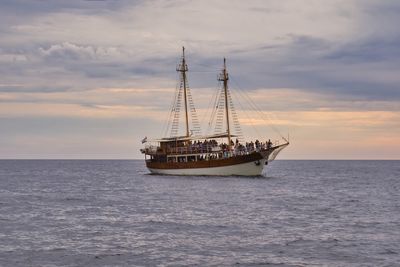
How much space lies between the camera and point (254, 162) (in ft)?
299

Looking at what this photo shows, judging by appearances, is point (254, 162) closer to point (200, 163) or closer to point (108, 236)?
point (200, 163)

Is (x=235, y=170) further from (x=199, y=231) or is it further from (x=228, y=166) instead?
(x=199, y=231)

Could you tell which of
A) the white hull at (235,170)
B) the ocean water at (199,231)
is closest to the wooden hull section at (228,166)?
the white hull at (235,170)

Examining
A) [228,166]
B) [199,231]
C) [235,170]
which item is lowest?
[199,231]

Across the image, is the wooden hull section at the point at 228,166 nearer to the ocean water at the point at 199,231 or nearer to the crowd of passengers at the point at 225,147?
the crowd of passengers at the point at 225,147

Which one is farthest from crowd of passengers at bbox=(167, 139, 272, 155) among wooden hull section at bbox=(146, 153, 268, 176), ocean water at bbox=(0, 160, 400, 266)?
ocean water at bbox=(0, 160, 400, 266)

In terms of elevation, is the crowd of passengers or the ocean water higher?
the crowd of passengers

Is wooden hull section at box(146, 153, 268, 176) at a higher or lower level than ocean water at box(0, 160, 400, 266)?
higher

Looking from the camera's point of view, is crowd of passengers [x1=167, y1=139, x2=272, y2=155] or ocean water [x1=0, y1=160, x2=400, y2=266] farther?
crowd of passengers [x1=167, y1=139, x2=272, y2=155]

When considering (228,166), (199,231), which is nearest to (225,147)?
(228,166)

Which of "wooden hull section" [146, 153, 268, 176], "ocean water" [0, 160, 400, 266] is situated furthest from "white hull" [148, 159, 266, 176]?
"ocean water" [0, 160, 400, 266]

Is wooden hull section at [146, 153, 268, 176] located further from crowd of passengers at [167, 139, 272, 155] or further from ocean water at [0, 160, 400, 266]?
ocean water at [0, 160, 400, 266]

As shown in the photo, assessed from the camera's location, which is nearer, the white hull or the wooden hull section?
the wooden hull section

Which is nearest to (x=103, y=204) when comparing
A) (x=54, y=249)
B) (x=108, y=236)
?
(x=108, y=236)
